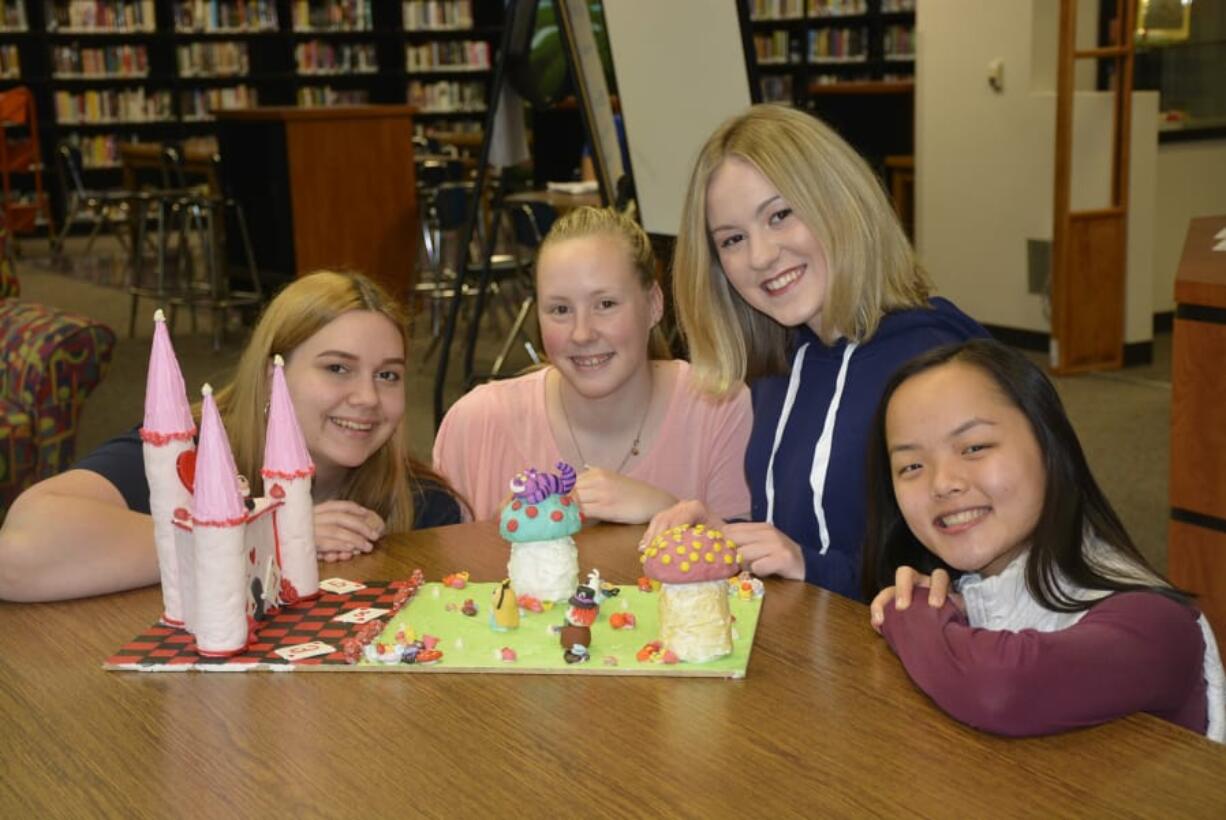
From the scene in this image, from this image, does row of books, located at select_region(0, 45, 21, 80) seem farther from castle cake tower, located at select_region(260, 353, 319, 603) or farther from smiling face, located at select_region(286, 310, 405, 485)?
castle cake tower, located at select_region(260, 353, 319, 603)

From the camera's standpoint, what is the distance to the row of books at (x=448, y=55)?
41.5 feet

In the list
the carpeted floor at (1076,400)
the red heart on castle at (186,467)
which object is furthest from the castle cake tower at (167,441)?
the carpeted floor at (1076,400)

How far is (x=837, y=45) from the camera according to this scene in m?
12.0

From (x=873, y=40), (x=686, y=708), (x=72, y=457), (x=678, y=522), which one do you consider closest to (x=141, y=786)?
(x=686, y=708)

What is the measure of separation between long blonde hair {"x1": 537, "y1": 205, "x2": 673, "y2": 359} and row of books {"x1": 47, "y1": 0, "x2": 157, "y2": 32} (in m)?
11.0

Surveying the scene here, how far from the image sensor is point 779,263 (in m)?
1.87

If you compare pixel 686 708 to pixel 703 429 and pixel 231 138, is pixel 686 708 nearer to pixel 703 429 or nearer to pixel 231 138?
pixel 703 429

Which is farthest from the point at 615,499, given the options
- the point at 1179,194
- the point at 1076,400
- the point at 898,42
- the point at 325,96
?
the point at 325,96

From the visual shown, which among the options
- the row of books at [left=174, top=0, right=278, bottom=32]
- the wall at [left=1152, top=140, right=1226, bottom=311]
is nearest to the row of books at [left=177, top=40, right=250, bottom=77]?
the row of books at [left=174, top=0, right=278, bottom=32]

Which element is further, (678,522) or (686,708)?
(678,522)

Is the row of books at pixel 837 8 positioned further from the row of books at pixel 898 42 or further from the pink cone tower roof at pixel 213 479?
the pink cone tower roof at pixel 213 479

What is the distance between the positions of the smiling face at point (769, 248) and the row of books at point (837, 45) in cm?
1045

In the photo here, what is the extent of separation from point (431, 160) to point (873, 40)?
4941mm

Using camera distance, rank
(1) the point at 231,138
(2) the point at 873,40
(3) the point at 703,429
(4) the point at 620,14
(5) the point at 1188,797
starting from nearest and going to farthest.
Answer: (5) the point at 1188,797 < (3) the point at 703,429 < (4) the point at 620,14 < (1) the point at 231,138 < (2) the point at 873,40
